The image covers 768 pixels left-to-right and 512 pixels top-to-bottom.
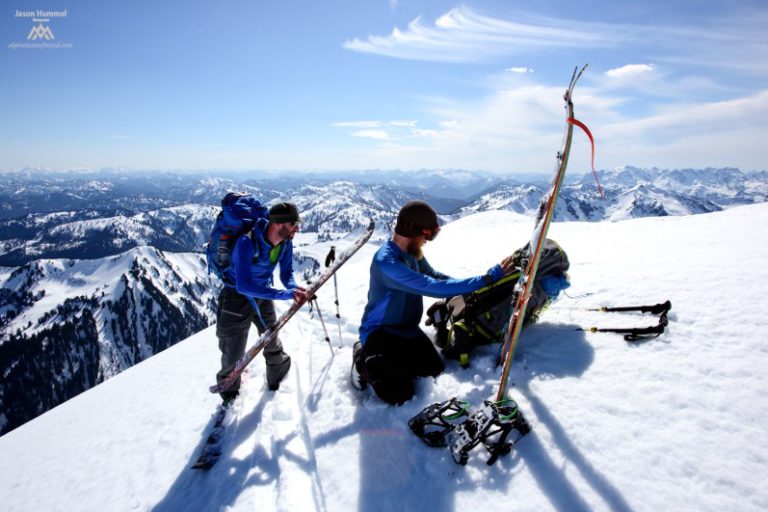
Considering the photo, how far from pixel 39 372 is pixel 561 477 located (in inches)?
7007

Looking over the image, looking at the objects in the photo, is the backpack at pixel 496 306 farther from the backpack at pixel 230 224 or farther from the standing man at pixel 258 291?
the backpack at pixel 230 224

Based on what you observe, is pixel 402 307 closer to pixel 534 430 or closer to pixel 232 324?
pixel 534 430

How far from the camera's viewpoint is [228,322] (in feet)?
22.6

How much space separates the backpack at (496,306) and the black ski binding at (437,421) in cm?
125

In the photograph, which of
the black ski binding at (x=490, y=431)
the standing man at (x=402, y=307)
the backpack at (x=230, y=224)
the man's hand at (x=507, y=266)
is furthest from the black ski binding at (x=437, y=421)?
the backpack at (x=230, y=224)

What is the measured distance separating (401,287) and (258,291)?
9.01ft

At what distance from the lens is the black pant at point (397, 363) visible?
18.2ft

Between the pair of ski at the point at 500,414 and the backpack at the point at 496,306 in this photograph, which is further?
the backpack at the point at 496,306

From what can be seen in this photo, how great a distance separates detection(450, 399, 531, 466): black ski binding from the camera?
4.24m

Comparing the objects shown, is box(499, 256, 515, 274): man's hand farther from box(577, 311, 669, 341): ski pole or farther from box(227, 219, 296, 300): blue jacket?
box(227, 219, 296, 300): blue jacket

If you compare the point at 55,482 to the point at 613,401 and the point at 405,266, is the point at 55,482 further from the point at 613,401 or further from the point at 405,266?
the point at 613,401

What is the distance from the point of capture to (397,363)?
18.5 feet

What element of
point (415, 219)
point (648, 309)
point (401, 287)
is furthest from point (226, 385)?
point (648, 309)

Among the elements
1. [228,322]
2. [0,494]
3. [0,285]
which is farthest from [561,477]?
[0,285]
